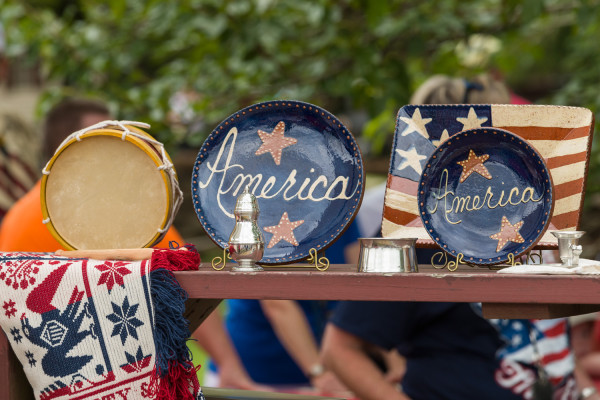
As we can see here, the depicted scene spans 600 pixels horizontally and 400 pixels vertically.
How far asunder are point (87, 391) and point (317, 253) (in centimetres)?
49

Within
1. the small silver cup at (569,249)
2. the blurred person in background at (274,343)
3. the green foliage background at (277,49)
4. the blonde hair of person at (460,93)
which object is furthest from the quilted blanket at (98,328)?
the green foliage background at (277,49)

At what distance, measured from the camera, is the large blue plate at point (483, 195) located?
1.34 m

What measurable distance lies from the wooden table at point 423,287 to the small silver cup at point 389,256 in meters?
0.03

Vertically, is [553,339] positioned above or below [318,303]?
above

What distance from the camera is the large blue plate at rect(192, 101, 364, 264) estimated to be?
1442 millimetres

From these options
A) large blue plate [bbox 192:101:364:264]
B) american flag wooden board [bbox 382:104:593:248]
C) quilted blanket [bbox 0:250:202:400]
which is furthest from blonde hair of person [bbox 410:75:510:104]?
quilted blanket [bbox 0:250:202:400]

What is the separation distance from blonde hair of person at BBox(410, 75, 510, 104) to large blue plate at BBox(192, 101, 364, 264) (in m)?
0.63

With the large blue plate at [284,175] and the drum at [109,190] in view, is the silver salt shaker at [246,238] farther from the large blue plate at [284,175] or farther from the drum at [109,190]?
the drum at [109,190]

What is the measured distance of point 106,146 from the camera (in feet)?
4.98

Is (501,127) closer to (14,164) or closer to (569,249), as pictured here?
(569,249)

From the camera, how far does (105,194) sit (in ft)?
4.97

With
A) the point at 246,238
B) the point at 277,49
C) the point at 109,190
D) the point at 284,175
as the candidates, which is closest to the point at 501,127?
the point at 284,175

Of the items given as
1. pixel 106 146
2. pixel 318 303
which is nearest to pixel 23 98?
pixel 318 303

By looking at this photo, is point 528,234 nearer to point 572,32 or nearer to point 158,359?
point 158,359
